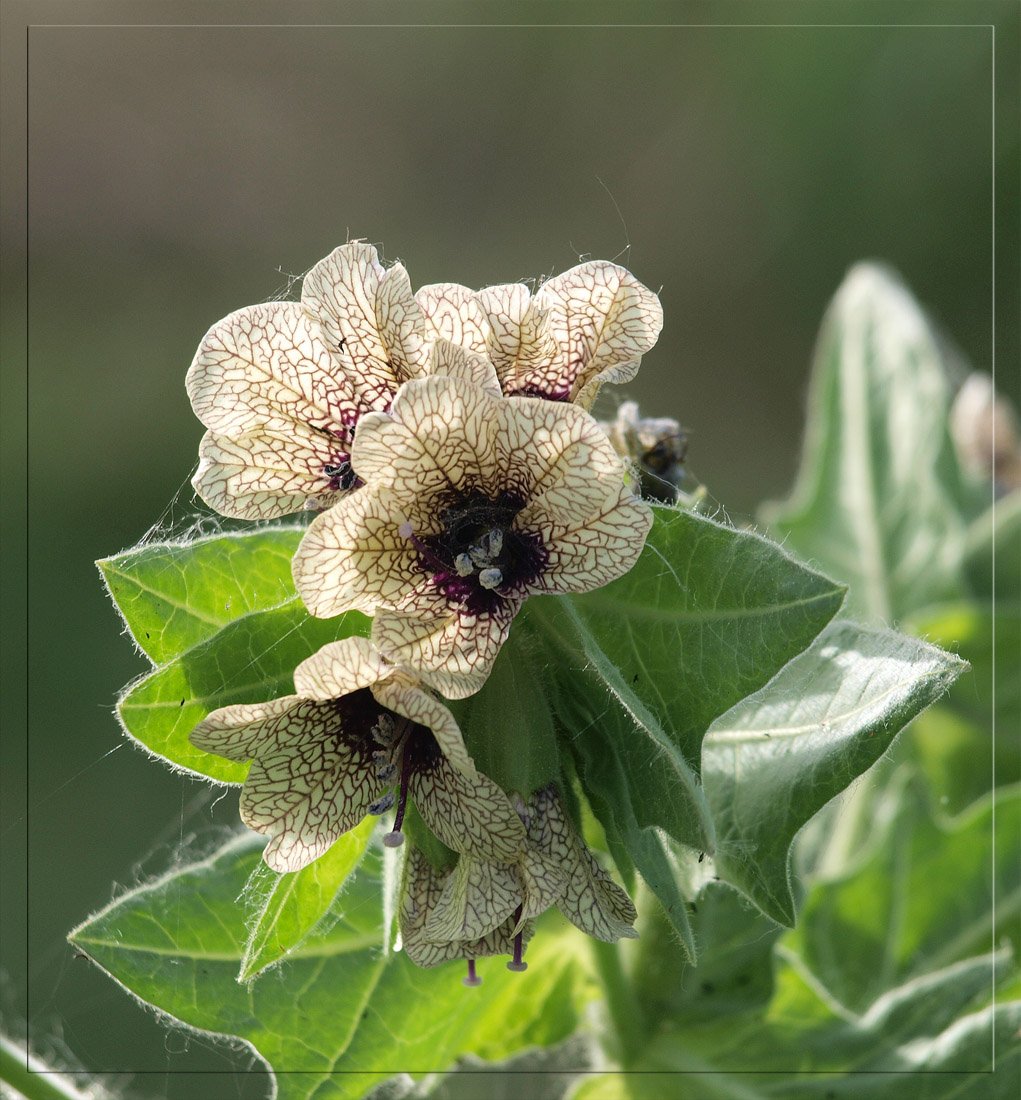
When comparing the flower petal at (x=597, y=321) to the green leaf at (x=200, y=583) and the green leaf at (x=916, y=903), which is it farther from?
the green leaf at (x=916, y=903)

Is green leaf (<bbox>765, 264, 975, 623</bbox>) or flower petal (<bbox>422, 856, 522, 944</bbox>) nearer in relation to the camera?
flower petal (<bbox>422, 856, 522, 944</bbox>)

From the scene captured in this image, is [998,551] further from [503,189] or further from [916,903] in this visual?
[503,189]

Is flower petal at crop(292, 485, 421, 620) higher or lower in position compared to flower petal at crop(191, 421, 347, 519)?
lower

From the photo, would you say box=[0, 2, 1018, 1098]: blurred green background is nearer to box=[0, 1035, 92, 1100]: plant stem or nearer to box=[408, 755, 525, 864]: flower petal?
box=[0, 1035, 92, 1100]: plant stem

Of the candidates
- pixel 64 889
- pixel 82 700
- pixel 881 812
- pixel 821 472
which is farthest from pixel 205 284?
pixel 881 812

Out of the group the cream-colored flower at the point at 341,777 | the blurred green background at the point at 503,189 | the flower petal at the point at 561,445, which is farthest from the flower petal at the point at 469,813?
the blurred green background at the point at 503,189

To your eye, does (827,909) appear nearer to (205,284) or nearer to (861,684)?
(861,684)

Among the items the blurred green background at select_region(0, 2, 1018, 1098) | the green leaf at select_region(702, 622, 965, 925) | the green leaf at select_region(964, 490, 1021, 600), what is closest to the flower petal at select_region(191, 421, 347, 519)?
the green leaf at select_region(702, 622, 965, 925)
